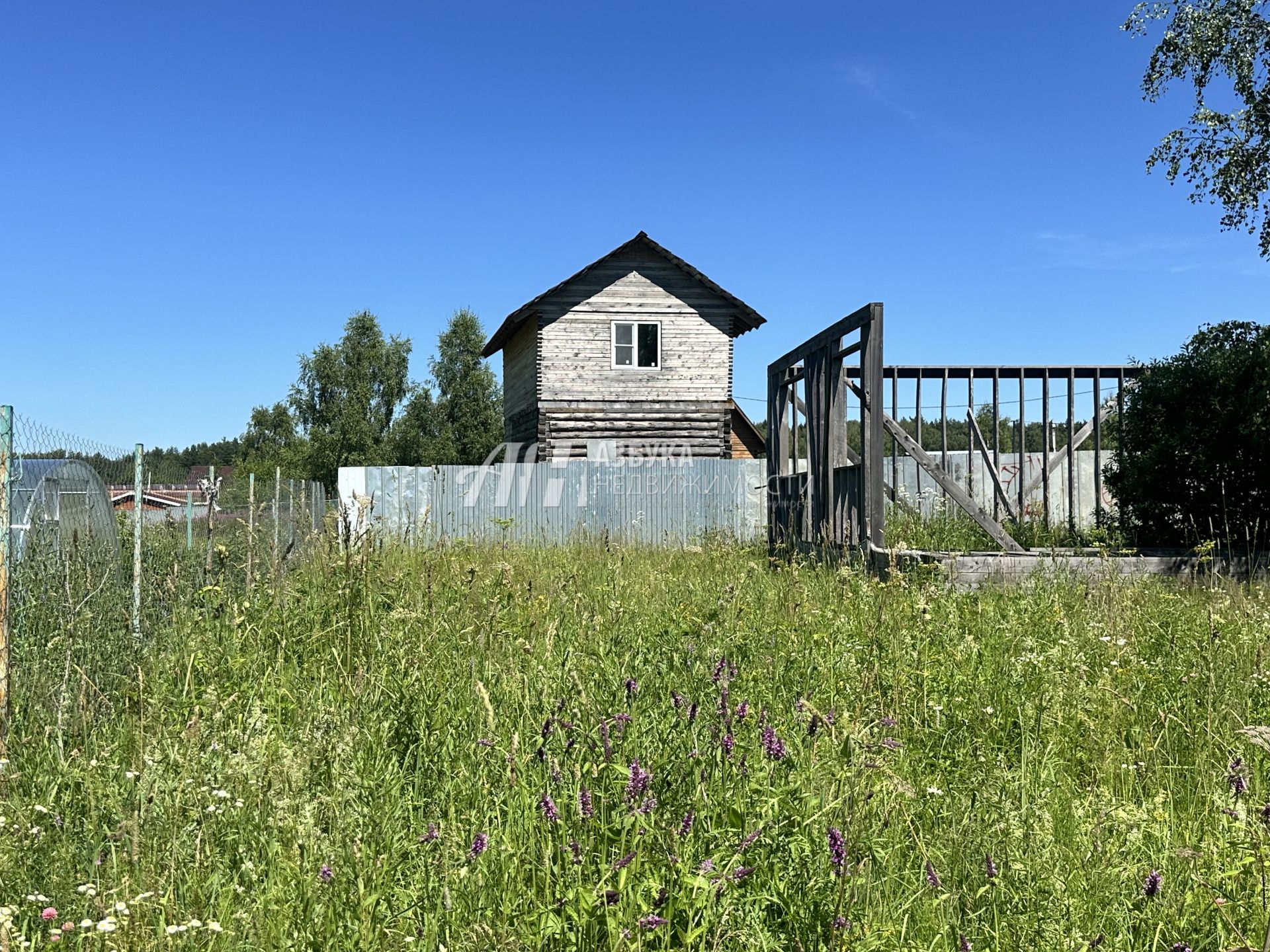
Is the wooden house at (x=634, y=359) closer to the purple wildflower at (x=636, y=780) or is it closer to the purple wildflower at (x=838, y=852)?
the purple wildflower at (x=636, y=780)

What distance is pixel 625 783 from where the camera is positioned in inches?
115

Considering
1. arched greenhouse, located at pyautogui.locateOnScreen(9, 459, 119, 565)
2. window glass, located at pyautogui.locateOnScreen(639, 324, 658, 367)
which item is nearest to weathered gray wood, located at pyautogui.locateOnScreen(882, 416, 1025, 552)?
arched greenhouse, located at pyautogui.locateOnScreen(9, 459, 119, 565)

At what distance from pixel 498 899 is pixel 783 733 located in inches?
60.1

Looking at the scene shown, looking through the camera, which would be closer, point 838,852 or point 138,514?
point 838,852

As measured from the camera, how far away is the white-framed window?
24.8 metres

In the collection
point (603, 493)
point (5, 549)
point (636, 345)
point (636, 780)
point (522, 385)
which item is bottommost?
point (636, 780)

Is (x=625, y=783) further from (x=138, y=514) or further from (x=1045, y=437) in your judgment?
(x=1045, y=437)

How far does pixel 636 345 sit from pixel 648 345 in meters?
0.37

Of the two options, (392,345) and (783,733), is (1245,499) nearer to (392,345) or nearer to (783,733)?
(783,733)

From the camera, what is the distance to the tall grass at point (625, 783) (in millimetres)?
2508

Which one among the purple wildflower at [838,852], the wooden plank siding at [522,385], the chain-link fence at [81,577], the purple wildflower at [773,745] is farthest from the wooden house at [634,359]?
the purple wildflower at [838,852]

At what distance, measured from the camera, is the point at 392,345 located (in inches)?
2055

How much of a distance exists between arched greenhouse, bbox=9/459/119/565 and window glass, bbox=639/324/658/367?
19.0 meters

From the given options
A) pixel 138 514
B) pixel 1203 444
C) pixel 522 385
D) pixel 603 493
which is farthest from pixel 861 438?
pixel 522 385
